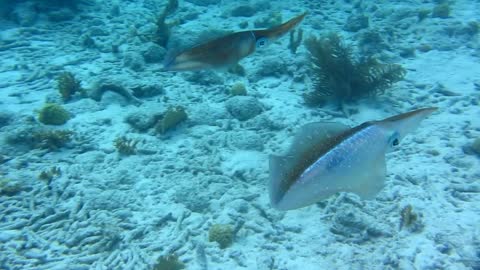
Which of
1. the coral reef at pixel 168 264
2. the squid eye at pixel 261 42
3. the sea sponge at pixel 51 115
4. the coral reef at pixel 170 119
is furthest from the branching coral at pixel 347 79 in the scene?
the sea sponge at pixel 51 115

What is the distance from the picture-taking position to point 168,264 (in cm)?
369

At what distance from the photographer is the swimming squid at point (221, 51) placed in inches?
139

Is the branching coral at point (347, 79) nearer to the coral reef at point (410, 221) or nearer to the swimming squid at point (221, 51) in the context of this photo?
the coral reef at point (410, 221)

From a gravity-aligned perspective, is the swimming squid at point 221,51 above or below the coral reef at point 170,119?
above

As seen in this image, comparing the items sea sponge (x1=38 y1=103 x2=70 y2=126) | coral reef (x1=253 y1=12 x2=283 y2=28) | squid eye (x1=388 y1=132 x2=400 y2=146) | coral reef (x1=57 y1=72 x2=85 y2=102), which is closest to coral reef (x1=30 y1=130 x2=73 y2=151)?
sea sponge (x1=38 y1=103 x2=70 y2=126)

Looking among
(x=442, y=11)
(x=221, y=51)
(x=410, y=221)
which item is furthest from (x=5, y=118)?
(x=442, y=11)

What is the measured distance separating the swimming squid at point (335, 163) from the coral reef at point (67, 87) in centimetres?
619

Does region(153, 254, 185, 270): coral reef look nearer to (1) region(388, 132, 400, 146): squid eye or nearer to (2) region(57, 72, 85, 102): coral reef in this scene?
(1) region(388, 132, 400, 146): squid eye

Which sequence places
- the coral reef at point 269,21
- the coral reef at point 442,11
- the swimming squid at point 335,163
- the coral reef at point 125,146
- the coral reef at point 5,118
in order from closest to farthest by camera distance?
the swimming squid at point 335,163, the coral reef at point 125,146, the coral reef at point 5,118, the coral reef at point 442,11, the coral reef at point 269,21

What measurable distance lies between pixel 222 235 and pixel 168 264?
2.43 ft

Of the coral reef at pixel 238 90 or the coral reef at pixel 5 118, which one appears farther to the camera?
the coral reef at pixel 238 90

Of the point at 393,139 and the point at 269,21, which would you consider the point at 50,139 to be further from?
the point at 269,21

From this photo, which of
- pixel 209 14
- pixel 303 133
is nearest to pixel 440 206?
pixel 303 133

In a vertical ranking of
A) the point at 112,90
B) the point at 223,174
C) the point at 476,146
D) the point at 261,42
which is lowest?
the point at 223,174
